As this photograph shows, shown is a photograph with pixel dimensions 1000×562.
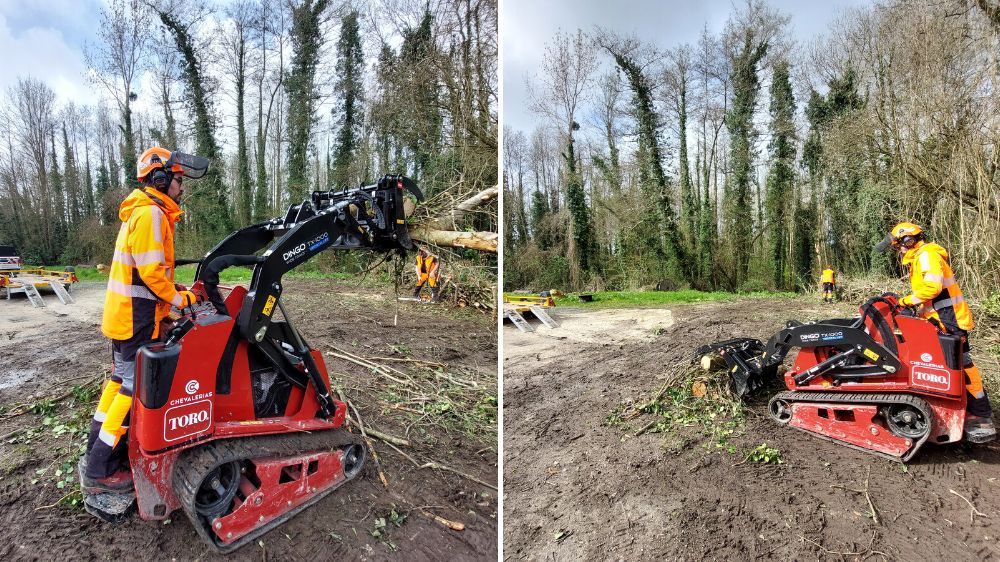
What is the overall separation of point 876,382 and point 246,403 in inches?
165

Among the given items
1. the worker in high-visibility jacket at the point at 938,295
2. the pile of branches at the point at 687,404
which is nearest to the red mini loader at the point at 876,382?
the worker in high-visibility jacket at the point at 938,295

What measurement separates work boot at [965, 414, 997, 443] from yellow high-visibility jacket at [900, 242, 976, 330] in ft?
2.11

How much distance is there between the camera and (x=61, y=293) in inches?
356

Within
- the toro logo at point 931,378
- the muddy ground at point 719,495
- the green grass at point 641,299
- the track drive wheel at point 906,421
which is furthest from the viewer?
the green grass at point 641,299

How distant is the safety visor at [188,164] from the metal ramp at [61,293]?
859 centimetres

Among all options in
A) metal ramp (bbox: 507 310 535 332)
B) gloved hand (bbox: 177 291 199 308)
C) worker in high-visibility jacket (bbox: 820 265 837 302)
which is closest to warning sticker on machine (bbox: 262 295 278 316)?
gloved hand (bbox: 177 291 199 308)

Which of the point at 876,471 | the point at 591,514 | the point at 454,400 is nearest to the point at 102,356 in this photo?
the point at 454,400

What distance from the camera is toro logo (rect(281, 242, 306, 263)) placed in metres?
2.66

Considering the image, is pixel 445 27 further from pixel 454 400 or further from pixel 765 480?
pixel 765 480

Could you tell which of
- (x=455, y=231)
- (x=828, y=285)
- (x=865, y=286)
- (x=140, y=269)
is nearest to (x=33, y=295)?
(x=455, y=231)

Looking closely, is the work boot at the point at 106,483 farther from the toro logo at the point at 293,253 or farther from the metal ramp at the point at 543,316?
the metal ramp at the point at 543,316

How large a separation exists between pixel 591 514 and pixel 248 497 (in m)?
2.01

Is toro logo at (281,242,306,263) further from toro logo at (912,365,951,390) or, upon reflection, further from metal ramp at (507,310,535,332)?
metal ramp at (507,310,535,332)

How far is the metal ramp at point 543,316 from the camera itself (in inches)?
341
